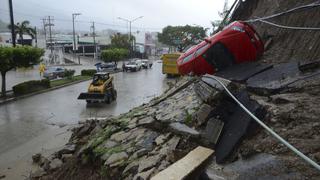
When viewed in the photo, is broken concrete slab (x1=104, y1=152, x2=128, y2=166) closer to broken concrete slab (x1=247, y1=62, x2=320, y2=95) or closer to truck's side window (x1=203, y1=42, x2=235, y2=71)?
broken concrete slab (x1=247, y1=62, x2=320, y2=95)

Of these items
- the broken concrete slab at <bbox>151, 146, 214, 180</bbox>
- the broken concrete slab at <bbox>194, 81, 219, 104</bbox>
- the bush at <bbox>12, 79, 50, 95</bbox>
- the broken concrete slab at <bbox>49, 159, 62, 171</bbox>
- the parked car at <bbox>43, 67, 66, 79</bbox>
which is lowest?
the parked car at <bbox>43, 67, 66, 79</bbox>

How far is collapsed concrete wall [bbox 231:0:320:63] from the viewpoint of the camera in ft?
26.5

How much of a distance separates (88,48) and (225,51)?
102087 mm

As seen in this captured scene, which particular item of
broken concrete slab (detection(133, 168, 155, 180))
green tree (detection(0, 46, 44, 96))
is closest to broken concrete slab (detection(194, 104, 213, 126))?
broken concrete slab (detection(133, 168, 155, 180))

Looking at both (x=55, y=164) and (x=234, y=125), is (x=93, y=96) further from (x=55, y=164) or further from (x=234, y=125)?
(x=234, y=125)

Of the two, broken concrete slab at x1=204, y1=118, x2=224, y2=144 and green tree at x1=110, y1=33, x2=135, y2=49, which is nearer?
broken concrete slab at x1=204, y1=118, x2=224, y2=144

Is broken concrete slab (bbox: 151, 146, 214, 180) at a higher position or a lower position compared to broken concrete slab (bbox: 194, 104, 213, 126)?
lower

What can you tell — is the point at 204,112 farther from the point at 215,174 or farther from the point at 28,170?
the point at 28,170

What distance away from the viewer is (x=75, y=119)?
18266 mm

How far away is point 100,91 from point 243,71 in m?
14.5

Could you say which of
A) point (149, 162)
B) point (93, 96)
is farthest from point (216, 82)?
point (93, 96)

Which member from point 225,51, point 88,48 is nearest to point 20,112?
point 225,51

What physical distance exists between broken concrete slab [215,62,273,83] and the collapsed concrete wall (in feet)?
2.24

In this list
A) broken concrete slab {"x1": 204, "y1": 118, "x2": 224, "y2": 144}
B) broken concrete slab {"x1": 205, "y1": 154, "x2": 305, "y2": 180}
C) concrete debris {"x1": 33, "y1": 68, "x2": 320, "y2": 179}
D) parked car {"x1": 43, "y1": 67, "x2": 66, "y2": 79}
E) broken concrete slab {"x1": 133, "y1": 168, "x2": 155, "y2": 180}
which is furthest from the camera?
parked car {"x1": 43, "y1": 67, "x2": 66, "y2": 79}
